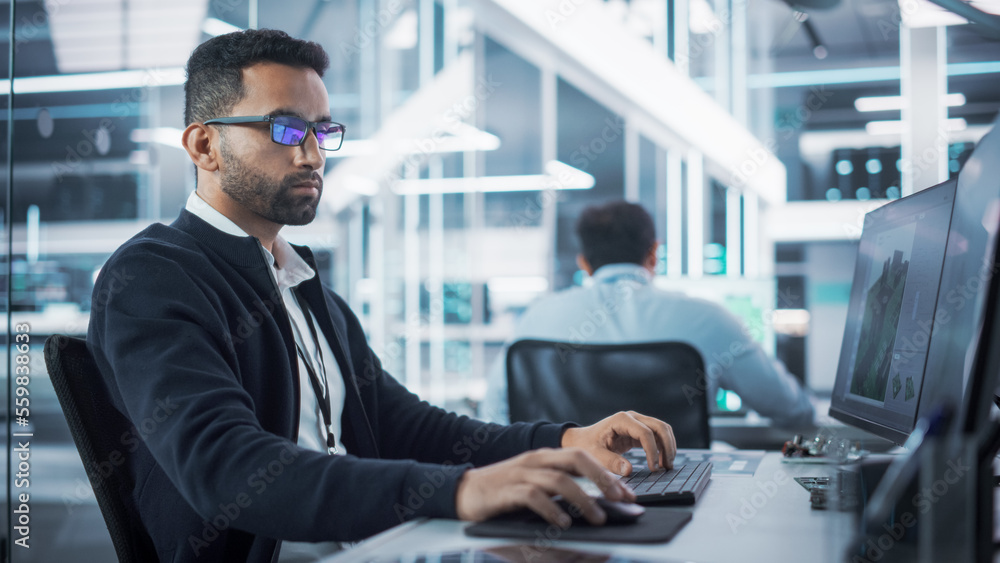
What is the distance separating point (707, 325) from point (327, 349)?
52.9 inches

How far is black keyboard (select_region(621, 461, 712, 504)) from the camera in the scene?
0.97m

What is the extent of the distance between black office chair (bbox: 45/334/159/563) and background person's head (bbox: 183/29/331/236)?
0.36m

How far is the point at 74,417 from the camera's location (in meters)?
1.07

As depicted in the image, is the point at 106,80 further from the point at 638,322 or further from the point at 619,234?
the point at 638,322

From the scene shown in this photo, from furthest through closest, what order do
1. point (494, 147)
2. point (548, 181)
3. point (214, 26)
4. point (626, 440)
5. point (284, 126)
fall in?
point (548, 181) < point (494, 147) < point (214, 26) < point (284, 126) < point (626, 440)

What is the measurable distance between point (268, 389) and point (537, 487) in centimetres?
59

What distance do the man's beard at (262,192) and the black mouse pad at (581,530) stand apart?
713 millimetres

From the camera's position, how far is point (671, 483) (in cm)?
106

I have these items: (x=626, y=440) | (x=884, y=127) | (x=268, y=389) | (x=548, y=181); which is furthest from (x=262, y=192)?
(x=884, y=127)

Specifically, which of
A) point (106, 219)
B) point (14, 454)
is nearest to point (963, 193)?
point (14, 454)

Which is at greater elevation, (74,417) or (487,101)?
(487,101)

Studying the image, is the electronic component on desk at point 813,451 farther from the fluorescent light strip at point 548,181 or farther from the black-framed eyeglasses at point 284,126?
the fluorescent light strip at point 548,181

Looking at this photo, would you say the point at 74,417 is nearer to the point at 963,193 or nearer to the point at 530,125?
the point at 963,193
